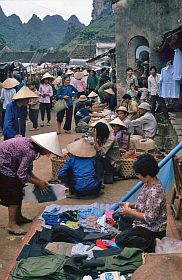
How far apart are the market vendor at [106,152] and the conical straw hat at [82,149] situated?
17 centimetres

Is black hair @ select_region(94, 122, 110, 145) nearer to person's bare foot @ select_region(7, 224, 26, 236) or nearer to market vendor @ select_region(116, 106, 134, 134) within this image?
market vendor @ select_region(116, 106, 134, 134)

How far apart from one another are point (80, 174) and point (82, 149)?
42 centimetres

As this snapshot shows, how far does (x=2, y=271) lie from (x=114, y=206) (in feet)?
5.87

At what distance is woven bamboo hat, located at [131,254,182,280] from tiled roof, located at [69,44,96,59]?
4463 cm

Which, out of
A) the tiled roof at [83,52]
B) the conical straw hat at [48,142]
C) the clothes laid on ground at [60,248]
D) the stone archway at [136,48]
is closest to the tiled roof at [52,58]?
the tiled roof at [83,52]

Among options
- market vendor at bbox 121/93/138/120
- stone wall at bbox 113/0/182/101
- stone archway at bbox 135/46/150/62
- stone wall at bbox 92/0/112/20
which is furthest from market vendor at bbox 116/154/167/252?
stone wall at bbox 92/0/112/20

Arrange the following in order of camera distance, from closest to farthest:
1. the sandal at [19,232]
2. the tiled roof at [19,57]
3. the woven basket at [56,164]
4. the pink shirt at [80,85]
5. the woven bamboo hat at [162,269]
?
1. the woven bamboo hat at [162,269]
2. the sandal at [19,232]
3. the woven basket at [56,164]
4. the pink shirt at [80,85]
5. the tiled roof at [19,57]

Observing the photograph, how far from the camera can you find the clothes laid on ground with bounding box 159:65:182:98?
36.8 feet

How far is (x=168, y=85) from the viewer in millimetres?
11523

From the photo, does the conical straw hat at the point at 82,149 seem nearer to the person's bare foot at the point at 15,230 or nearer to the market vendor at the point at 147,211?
the person's bare foot at the point at 15,230

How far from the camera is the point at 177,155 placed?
624 cm

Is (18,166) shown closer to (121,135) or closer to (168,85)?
(121,135)

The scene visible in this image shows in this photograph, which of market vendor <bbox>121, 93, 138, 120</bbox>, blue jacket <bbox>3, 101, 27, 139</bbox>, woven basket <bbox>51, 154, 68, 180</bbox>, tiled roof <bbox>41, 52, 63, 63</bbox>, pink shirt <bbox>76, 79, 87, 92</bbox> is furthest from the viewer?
tiled roof <bbox>41, 52, 63, 63</bbox>

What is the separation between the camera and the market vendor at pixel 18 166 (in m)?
5.36
